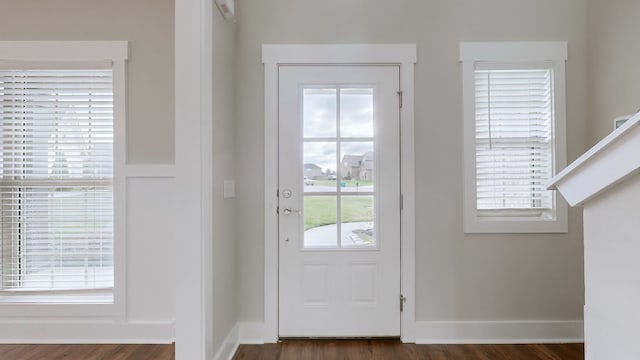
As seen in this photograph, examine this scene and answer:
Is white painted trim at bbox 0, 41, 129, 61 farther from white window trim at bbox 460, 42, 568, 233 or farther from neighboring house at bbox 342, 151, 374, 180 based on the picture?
white window trim at bbox 460, 42, 568, 233

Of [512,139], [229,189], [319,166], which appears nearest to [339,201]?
[319,166]

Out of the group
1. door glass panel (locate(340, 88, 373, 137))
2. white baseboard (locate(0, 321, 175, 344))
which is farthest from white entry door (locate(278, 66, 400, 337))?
white baseboard (locate(0, 321, 175, 344))

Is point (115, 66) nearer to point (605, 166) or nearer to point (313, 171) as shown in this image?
point (313, 171)

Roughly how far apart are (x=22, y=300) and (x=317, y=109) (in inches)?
102

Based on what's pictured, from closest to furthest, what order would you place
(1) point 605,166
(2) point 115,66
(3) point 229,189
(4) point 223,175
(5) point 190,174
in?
1. (1) point 605,166
2. (5) point 190,174
3. (4) point 223,175
4. (3) point 229,189
5. (2) point 115,66

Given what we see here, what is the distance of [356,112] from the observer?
2.68 meters

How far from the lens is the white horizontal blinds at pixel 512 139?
2.66 metres

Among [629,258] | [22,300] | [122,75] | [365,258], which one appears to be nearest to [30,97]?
[122,75]

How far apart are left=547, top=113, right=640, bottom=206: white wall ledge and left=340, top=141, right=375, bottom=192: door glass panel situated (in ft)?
5.45

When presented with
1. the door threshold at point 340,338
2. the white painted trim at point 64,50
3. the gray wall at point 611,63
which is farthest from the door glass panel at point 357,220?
the white painted trim at point 64,50

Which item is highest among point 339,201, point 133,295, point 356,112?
point 356,112

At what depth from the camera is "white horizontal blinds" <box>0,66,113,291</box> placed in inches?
105

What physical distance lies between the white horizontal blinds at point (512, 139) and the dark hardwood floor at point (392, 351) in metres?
0.94

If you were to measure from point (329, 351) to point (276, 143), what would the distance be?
149 cm
